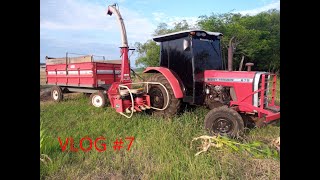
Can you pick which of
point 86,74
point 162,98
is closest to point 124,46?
point 162,98

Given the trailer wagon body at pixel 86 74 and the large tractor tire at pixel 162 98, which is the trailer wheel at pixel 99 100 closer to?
the trailer wagon body at pixel 86 74

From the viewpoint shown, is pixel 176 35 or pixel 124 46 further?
pixel 124 46

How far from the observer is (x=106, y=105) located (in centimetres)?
780

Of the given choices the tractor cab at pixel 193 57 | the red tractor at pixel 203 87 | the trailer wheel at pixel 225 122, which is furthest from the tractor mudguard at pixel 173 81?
the trailer wheel at pixel 225 122

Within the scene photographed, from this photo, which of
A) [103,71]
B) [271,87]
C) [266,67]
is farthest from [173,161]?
[266,67]

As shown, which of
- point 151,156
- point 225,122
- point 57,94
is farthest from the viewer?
point 57,94

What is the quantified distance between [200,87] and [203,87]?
7cm

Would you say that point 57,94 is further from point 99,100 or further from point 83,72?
point 99,100

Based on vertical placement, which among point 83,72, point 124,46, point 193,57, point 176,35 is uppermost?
point 176,35

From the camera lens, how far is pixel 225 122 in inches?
179

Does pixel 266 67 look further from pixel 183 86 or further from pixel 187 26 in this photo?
pixel 183 86

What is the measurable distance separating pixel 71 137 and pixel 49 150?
0.66 metres

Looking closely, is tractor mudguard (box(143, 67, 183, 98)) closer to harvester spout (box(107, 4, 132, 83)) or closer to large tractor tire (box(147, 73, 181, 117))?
large tractor tire (box(147, 73, 181, 117))

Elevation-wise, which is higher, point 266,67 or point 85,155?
point 266,67
